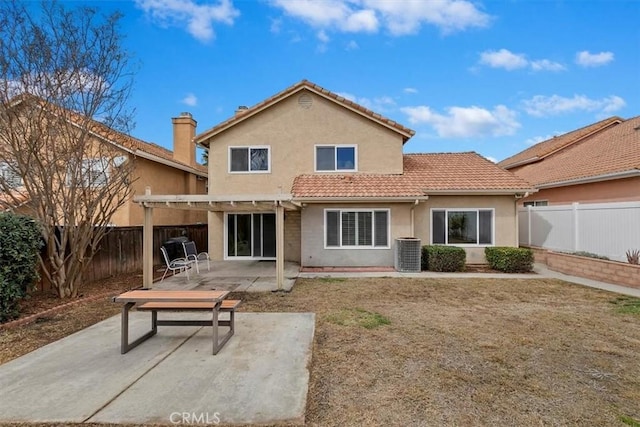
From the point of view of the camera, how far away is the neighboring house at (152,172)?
32.5 ft

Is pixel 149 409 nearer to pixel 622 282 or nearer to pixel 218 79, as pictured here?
pixel 622 282

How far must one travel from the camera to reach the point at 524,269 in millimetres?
12820

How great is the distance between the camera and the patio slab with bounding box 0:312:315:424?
3.65 m

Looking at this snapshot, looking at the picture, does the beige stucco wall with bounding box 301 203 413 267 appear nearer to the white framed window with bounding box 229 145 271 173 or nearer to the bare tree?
the white framed window with bounding box 229 145 271 173

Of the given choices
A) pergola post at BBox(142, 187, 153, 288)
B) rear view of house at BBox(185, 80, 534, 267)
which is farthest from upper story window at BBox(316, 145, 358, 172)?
pergola post at BBox(142, 187, 153, 288)

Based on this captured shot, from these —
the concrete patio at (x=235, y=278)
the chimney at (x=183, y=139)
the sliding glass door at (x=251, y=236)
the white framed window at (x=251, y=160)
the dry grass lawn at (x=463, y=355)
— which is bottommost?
the dry grass lawn at (x=463, y=355)

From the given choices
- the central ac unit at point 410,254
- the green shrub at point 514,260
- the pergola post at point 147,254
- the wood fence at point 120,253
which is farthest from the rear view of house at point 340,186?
the pergola post at point 147,254

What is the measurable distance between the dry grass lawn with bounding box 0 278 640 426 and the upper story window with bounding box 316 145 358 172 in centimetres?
723

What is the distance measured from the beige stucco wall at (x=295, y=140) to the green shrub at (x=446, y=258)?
4.08 meters

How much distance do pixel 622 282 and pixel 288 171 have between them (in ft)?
40.5

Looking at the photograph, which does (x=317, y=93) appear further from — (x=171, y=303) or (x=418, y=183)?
(x=171, y=303)

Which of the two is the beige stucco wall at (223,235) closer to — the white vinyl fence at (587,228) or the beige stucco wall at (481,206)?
the beige stucco wall at (481,206)

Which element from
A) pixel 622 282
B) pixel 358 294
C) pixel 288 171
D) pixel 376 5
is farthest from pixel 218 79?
pixel 622 282

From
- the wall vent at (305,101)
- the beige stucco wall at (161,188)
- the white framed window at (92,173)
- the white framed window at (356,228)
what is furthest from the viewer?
the wall vent at (305,101)
